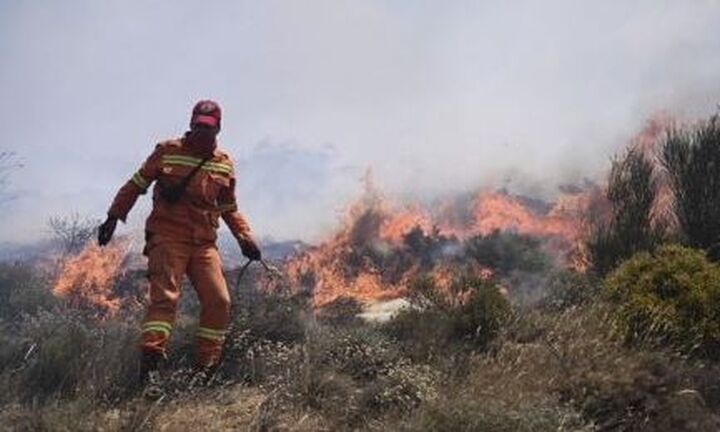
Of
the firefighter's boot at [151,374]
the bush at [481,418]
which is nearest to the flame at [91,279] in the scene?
the firefighter's boot at [151,374]

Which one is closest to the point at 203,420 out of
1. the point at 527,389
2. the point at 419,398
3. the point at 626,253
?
the point at 419,398

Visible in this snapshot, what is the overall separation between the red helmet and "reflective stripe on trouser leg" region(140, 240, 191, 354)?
97 centimetres

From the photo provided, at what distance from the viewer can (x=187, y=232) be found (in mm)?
6531

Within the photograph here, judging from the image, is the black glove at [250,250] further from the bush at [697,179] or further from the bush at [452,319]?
the bush at [697,179]

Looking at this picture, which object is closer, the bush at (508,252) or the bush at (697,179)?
the bush at (697,179)

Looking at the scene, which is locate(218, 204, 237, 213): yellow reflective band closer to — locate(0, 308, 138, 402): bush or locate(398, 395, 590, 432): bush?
Result: locate(0, 308, 138, 402): bush

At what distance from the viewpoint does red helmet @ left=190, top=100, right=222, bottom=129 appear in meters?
6.64

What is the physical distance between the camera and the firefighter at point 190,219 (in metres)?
6.30

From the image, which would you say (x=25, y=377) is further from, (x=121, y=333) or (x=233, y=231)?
(x=233, y=231)

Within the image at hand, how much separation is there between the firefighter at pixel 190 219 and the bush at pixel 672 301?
3212mm

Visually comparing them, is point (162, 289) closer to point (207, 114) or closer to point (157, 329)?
point (157, 329)

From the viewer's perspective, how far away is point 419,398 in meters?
5.60

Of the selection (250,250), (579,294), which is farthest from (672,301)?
(250,250)

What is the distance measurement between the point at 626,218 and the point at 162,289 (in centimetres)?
726
